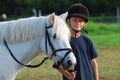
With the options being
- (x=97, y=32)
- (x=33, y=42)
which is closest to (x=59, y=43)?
(x=33, y=42)

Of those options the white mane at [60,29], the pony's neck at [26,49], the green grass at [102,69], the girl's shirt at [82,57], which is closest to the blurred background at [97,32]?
the green grass at [102,69]

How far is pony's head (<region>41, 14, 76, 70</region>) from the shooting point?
4490mm

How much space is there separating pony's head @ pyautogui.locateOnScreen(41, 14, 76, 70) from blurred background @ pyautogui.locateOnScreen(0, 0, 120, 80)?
179 inches

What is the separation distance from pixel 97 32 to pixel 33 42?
20.5 meters

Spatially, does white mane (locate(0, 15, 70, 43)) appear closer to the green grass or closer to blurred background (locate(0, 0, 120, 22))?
the green grass

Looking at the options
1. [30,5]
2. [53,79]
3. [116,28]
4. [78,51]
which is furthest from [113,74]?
[30,5]

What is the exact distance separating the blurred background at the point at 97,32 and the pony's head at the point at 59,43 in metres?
4.54

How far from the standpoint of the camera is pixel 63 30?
454cm

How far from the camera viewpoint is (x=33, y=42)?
4730 mm

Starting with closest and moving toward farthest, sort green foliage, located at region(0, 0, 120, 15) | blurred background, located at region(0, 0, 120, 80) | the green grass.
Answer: the green grass → blurred background, located at region(0, 0, 120, 80) → green foliage, located at region(0, 0, 120, 15)

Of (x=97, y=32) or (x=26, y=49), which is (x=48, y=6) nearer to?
(x=97, y=32)

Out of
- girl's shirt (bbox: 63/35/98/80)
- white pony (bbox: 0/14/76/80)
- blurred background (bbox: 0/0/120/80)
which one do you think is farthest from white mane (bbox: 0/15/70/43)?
blurred background (bbox: 0/0/120/80)

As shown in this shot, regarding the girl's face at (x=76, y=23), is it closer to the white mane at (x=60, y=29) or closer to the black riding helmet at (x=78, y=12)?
the black riding helmet at (x=78, y=12)

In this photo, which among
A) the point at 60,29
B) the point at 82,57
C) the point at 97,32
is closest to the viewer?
the point at 60,29
